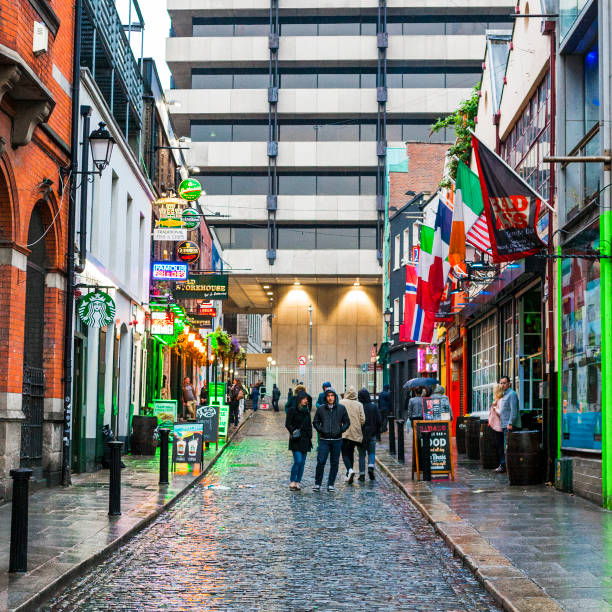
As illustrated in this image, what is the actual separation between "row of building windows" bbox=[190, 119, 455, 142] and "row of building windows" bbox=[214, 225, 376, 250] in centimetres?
598

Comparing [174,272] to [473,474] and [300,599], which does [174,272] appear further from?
[300,599]

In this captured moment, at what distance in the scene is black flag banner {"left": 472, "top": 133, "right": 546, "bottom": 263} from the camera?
16.0 m

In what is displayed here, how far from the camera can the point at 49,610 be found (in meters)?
7.59

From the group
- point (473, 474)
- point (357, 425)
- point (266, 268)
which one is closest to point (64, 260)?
point (357, 425)

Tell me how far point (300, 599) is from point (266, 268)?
54.9m

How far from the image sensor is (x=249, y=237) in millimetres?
64188

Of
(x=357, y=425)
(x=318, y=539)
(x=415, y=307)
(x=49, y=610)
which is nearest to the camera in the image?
(x=49, y=610)

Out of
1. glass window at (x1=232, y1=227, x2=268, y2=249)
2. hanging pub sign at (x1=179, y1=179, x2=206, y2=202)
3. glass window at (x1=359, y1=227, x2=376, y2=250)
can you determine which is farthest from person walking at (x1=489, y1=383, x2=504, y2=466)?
glass window at (x1=232, y1=227, x2=268, y2=249)

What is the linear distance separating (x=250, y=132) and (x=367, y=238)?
10526 mm

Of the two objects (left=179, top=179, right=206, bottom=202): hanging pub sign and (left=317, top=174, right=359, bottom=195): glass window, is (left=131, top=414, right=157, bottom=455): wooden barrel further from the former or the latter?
(left=317, top=174, right=359, bottom=195): glass window

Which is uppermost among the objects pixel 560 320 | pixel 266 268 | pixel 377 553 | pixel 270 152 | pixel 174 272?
pixel 270 152

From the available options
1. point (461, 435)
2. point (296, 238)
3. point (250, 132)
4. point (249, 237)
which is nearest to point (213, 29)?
point (250, 132)

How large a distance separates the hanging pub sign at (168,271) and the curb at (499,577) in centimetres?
1705

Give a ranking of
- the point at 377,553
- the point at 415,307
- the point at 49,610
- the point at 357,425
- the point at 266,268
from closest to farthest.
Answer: the point at 49,610 → the point at 377,553 → the point at 357,425 → the point at 415,307 → the point at 266,268
